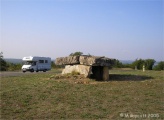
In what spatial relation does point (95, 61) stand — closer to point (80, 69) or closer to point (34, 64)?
point (80, 69)

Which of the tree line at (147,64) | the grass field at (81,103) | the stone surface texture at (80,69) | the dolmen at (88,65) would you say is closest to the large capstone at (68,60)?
the dolmen at (88,65)

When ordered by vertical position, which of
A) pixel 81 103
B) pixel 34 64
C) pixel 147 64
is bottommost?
pixel 81 103

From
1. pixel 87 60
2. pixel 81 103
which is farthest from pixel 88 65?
pixel 81 103

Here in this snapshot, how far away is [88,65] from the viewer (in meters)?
15.0

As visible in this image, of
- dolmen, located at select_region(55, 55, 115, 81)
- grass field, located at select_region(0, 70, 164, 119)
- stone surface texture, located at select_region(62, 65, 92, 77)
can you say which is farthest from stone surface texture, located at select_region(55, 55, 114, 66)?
grass field, located at select_region(0, 70, 164, 119)

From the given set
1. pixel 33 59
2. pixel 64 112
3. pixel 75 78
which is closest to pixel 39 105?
pixel 64 112

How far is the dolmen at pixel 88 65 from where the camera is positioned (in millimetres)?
14750

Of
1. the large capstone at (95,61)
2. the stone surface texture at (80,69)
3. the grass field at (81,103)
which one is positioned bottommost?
the grass field at (81,103)

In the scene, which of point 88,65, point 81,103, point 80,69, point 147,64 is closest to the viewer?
point 81,103

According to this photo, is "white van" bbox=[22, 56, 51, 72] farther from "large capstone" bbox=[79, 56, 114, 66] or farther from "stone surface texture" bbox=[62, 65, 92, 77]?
"large capstone" bbox=[79, 56, 114, 66]

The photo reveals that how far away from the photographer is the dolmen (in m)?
14.8

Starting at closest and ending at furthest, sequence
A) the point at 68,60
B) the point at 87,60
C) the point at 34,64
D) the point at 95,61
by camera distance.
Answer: the point at 95,61
the point at 87,60
the point at 68,60
the point at 34,64

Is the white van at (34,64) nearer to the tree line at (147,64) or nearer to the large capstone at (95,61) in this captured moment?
the tree line at (147,64)

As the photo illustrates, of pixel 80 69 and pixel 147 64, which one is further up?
pixel 147 64
